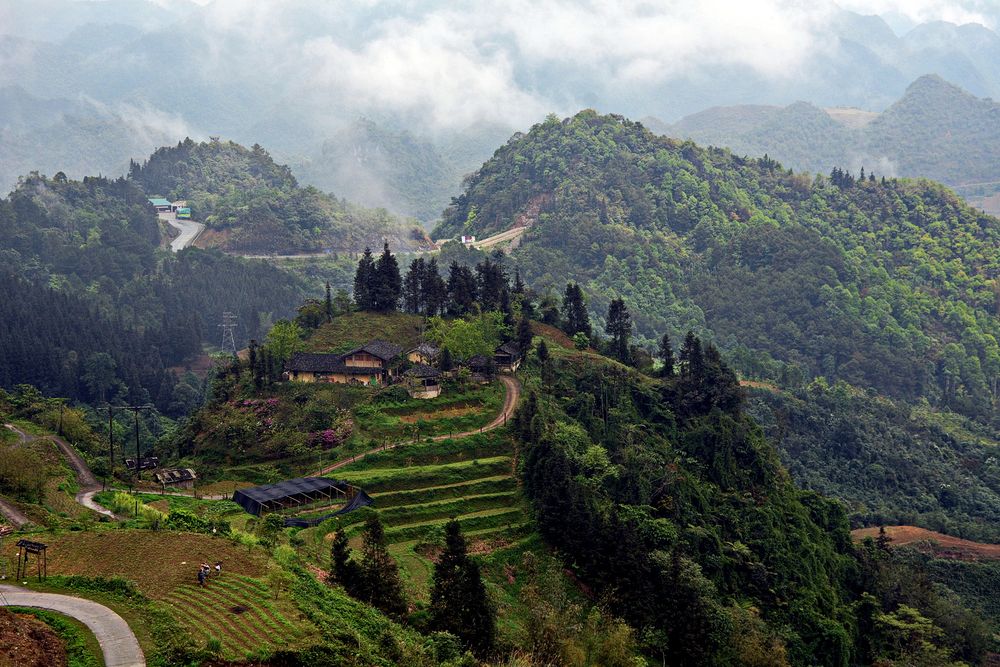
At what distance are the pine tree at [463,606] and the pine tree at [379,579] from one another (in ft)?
3.77

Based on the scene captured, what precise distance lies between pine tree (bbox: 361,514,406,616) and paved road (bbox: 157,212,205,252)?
103 m

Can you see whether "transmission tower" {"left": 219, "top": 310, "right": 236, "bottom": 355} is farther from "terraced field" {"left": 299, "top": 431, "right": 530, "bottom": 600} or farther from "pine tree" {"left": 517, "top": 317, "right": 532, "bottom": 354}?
"terraced field" {"left": 299, "top": 431, "right": 530, "bottom": 600}

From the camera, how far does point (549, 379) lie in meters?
56.8

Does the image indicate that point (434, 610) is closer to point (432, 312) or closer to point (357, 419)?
point (357, 419)

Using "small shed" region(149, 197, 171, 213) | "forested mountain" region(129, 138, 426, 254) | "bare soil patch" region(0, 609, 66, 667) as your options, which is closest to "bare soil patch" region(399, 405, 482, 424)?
"bare soil patch" region(0, 609, 66, 667)

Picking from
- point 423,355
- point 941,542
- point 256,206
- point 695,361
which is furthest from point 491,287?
point 256,206

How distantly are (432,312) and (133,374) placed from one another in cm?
3065

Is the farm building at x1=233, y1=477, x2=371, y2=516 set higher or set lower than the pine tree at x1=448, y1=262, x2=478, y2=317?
lower

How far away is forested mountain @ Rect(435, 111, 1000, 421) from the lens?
109 m

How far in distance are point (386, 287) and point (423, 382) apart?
1271cm

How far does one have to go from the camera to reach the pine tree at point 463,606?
30375 mm

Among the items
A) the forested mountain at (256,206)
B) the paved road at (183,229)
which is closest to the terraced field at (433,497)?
the paved road at (183,229)

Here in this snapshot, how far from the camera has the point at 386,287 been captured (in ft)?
213

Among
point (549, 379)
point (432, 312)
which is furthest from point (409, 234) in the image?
point (549, 379)
